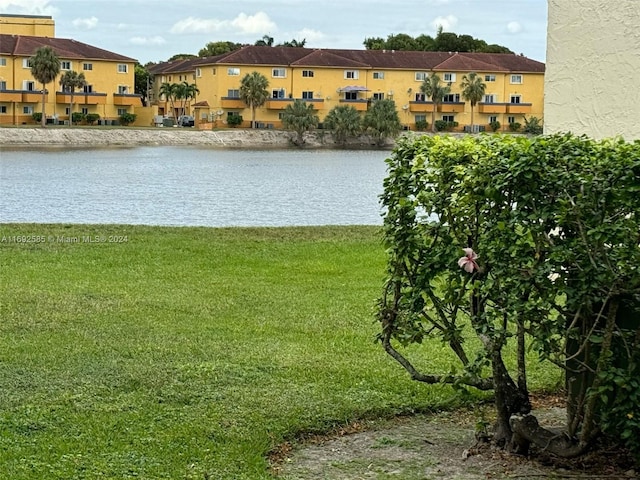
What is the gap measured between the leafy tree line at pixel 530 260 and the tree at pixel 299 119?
3374 inches

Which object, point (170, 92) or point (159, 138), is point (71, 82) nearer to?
point (159, 138)

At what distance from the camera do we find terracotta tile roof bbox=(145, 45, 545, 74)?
97875 mm

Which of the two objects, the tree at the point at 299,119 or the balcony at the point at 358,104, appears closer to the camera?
the tree at the point at 299,119

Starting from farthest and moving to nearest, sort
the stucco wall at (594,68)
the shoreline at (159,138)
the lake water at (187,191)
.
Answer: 1. the shoreline at (159,138)
2. the lake water at (187,191)
3. the stucco wall at (594,68)

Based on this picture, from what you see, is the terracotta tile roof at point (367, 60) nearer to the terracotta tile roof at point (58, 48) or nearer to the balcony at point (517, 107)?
the balcony at point (517, 107)

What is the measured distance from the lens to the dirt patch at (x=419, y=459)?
541 centimetres

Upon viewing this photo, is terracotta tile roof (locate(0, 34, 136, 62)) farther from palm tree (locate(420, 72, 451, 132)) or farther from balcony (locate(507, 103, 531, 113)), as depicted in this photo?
balcony (locate(507, 103, 531, 113))

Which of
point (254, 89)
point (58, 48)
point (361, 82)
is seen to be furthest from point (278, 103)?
point (58, 48)

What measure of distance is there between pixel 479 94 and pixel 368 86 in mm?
11148

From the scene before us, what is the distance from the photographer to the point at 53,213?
25.4 metres

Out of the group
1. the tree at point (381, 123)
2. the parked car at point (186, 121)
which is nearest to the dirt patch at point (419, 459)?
the tree at point (381, 123)

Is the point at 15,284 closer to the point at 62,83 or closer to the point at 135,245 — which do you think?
the point at 135,245

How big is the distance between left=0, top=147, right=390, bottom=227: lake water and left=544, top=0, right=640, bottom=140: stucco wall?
15.5m

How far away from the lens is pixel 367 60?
99625mm
